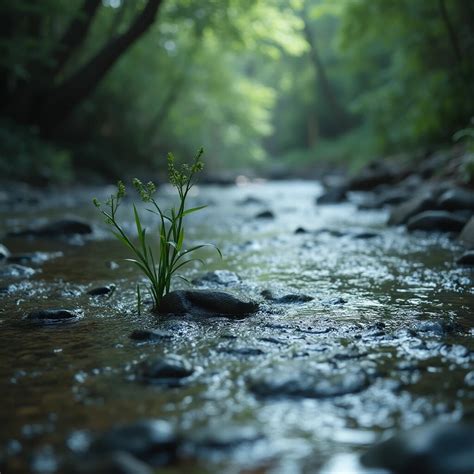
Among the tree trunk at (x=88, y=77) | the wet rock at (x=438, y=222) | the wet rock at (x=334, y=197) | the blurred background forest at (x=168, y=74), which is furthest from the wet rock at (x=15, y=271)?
the tree trunk at (x=88, y=77)

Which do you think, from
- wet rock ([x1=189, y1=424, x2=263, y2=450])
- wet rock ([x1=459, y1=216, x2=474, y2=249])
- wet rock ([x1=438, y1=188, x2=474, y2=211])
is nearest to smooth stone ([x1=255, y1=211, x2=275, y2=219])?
wet rock ([x1=438, y1=188, x2=474, y2=211])

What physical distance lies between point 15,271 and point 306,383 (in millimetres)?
2708

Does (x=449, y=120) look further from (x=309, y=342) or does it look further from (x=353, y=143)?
(x=353, y=143)

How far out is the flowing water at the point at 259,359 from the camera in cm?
146

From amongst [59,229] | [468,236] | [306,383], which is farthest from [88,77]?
[306,383]

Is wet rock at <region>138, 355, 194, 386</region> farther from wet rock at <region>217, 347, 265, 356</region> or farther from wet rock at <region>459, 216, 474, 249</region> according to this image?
wet rock at <region>459, 216, 474, 249</region>

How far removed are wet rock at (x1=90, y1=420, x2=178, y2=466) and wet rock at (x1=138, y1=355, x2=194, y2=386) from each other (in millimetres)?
391

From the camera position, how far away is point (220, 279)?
11.6ft

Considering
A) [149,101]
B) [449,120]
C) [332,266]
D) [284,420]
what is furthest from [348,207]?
[149,101]

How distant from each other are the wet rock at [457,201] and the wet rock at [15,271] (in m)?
4.17

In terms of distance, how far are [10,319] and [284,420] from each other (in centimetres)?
165

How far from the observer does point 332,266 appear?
3.99 metres

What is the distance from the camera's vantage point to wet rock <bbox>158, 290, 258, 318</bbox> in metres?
2.69

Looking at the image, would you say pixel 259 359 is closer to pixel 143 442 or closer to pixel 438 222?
pixel 143 442
